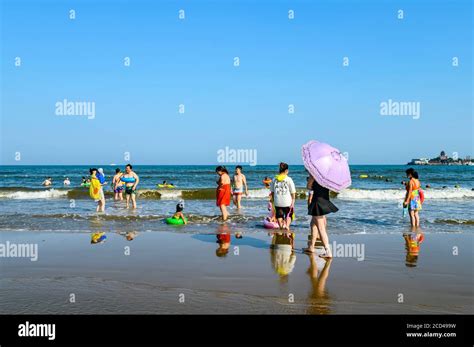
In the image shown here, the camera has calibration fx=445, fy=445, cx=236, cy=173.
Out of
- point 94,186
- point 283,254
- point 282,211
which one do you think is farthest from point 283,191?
point 94,186

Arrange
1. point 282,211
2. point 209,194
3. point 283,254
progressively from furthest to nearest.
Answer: point 209,194, point 282,211, point 283,254

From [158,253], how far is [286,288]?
362cm

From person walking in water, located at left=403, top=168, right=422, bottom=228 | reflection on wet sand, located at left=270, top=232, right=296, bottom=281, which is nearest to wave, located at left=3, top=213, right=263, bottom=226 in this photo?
reflection on wet sand, located at left=270, top=232, right=296, bottom=281

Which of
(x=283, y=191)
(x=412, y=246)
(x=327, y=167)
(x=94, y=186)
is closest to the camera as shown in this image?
(x=327, y=167)

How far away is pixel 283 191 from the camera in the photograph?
34.6ft

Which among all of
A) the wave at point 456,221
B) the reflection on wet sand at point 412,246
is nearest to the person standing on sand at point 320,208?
the reflection on wet sand at point 412,246

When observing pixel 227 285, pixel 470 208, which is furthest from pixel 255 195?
pixel 227 285

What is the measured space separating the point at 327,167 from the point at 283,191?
2.44m

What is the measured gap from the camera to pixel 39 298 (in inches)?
231

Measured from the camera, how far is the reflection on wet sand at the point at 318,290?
18.0ft

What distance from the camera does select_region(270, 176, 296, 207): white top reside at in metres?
10.5

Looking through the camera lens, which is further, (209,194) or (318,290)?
(209,194)

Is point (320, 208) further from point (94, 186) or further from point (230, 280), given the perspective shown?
point (94, 186)
